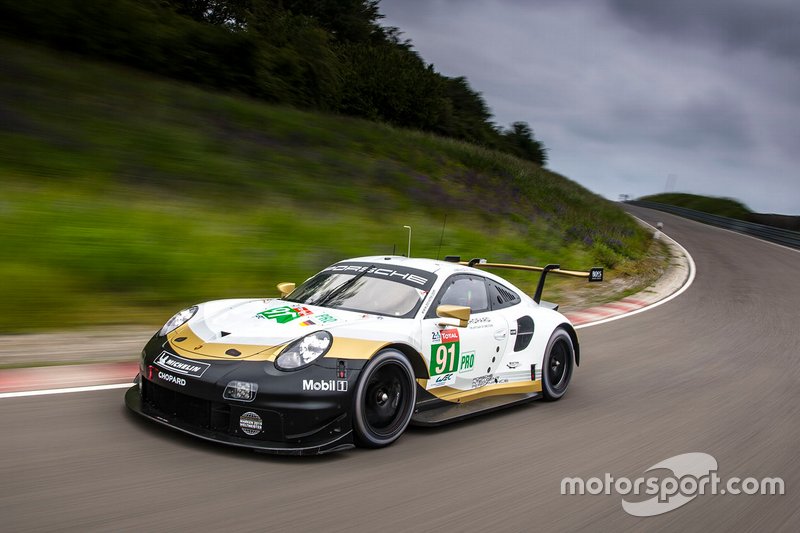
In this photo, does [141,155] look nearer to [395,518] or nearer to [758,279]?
[395,518]

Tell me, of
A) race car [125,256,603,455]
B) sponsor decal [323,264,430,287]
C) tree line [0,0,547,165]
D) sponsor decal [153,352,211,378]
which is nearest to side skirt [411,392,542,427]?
race car [125,256,603,455]

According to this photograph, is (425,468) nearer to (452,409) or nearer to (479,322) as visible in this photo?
(452,409)

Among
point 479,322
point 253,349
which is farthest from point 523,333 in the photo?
point 253,349

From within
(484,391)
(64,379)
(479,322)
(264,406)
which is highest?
(479,322)

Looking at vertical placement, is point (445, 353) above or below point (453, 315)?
below

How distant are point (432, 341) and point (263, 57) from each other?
21.6 m

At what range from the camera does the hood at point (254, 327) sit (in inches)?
186

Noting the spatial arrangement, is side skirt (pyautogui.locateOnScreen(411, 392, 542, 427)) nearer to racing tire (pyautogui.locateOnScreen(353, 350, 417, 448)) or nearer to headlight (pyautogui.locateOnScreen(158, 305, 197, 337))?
racing tire (pyautogui.locateOnScreen(353, 350, 417, 448))

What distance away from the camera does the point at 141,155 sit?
15.0m

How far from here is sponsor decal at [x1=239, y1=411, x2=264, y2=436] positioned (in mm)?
4414

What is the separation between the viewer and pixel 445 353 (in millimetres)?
5586

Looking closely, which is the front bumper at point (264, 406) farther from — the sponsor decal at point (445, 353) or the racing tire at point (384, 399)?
the sponsor decal at point (445, 353)

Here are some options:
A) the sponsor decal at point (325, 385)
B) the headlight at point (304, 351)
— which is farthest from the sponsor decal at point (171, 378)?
the sponsor decal at point (325, 385)

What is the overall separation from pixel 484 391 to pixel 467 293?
0.86 m
